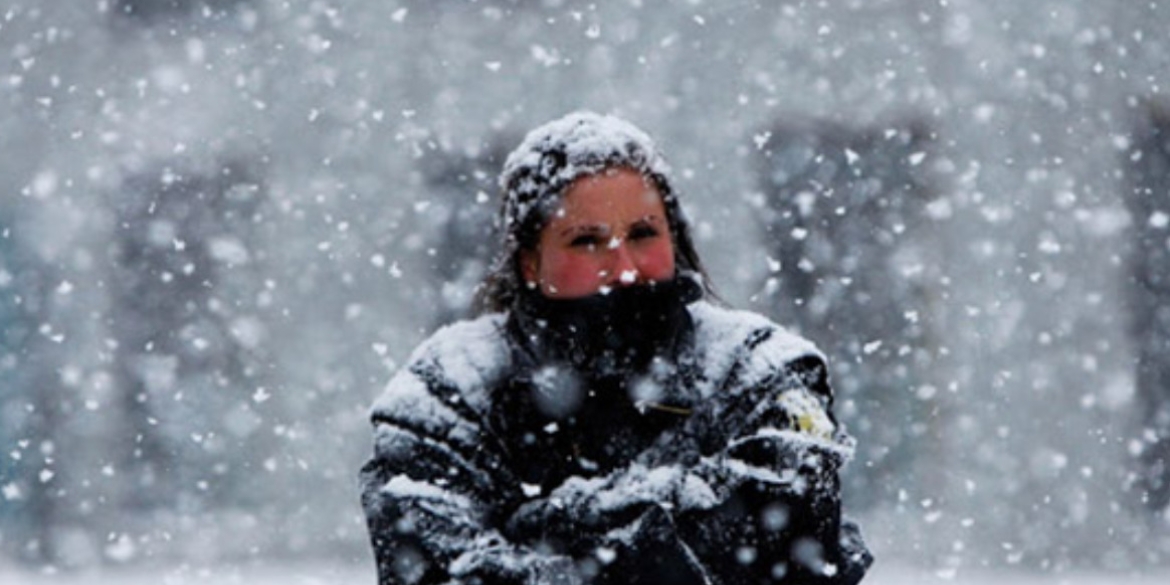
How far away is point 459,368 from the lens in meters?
2.85

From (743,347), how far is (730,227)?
6.35 metres

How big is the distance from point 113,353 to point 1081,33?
17.0ft

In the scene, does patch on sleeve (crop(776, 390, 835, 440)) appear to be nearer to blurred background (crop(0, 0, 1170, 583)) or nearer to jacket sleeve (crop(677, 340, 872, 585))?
jacket sleeve (crop(677, 340, 872, 585))

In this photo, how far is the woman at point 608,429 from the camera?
104 inches

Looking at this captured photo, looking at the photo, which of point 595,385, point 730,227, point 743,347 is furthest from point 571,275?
point 730,227

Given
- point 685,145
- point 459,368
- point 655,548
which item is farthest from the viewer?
point 685,145

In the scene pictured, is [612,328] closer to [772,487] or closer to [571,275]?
[571,275]

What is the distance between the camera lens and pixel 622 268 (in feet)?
9.00

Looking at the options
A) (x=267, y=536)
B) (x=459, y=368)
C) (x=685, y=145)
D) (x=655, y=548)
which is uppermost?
(x=685, y=145)

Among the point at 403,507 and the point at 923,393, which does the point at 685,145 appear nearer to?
the point at 923,393

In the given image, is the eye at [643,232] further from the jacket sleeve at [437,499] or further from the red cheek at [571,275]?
the jacket sleeve at [437,499]

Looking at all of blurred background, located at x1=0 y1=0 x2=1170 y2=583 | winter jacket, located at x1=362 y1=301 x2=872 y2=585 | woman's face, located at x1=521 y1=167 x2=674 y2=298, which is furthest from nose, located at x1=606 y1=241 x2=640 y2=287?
blurred background, located at x1=0 y1=0 x2=1170 y2=583

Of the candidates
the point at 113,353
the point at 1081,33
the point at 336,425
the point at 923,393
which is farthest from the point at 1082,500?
the point at 113,353

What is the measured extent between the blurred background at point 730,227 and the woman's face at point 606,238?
20.6ft
